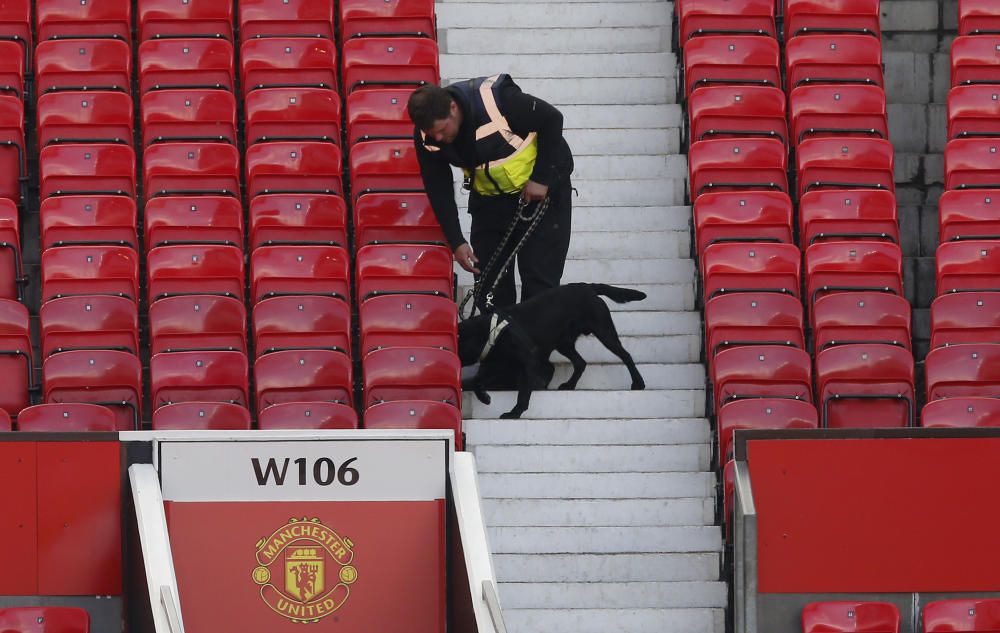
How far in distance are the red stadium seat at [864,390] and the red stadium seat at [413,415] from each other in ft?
5.62

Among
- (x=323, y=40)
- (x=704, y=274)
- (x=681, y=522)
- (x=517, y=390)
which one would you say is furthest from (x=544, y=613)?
(x=323, y=40)

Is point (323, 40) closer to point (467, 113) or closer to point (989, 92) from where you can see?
point (467, 113)

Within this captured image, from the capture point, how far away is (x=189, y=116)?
34.5 feet

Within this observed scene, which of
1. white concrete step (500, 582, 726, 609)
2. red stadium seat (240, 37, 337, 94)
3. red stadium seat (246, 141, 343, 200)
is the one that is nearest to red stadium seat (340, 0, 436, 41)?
red stadium seat (240, 37, 337, 94)

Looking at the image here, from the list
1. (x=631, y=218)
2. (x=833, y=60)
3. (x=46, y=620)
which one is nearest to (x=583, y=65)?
(x=631, y=218)

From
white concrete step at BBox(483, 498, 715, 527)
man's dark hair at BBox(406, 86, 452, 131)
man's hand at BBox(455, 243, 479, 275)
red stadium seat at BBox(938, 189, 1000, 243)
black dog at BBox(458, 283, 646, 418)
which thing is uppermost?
man's dark hair at BBox(406, 86, 452, 131)

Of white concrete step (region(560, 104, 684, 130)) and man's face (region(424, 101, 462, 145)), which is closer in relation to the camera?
man's face (region(424, 101, 462, 145))

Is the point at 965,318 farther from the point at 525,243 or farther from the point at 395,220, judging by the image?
the point at 395,220

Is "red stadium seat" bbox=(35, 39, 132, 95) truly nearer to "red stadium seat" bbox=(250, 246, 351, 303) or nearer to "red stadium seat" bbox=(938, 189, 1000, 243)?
"red stadium seat" bbox=(250, 246, 351, 303)

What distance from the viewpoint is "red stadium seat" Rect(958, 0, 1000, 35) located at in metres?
11.3

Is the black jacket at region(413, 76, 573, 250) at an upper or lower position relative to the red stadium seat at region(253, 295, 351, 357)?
upper

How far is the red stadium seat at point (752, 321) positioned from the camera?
939 centimetres

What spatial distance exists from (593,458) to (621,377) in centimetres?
68

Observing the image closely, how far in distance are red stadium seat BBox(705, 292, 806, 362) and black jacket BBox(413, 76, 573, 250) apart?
97cm
